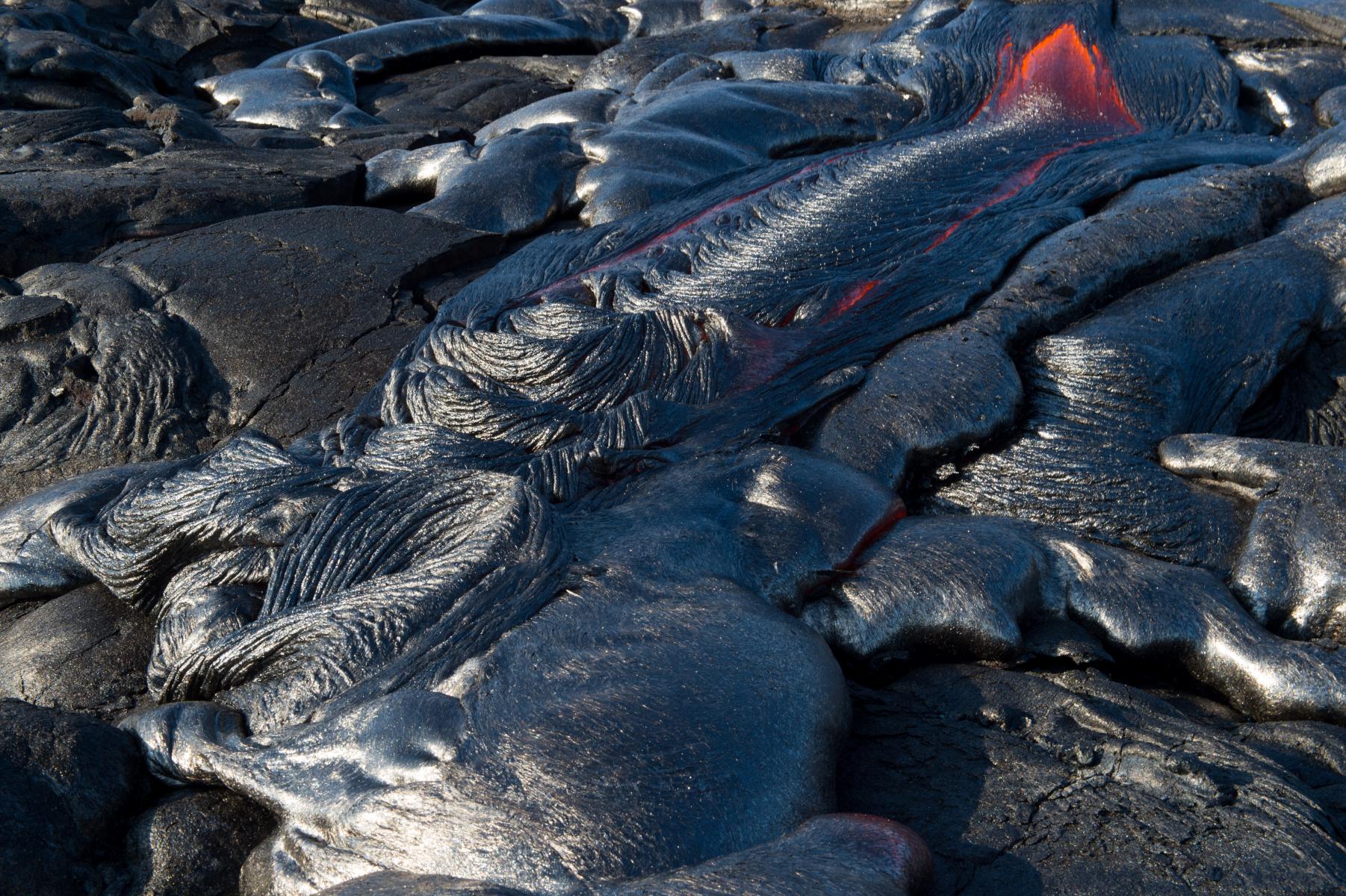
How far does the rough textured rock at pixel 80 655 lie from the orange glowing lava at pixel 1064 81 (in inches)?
171

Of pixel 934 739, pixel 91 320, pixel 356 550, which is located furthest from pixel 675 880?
pixel 91 320

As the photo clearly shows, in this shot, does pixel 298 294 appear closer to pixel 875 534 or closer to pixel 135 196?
pixel 135 196

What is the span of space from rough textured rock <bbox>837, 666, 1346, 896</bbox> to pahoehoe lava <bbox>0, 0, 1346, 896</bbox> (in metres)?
0.01

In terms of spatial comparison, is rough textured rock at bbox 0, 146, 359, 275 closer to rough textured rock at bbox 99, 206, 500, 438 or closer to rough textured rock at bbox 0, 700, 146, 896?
rough textured rock at bbox 99, 206, 500, 438

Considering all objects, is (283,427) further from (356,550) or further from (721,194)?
(721,194)

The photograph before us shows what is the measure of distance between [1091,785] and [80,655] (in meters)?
2.41

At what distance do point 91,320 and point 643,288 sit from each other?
76.0 inches

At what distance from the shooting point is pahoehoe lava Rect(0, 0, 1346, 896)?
2166mm

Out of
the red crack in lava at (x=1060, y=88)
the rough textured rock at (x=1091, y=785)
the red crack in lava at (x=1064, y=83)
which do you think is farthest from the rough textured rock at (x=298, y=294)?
the red crack in lava at (x=1064, y=83)

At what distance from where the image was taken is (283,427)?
3715 mm

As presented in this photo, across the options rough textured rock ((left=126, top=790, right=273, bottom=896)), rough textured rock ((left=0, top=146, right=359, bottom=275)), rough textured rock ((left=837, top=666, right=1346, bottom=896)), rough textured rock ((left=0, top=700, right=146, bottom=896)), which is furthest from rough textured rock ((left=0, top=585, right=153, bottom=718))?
rough textured rock ((left=0, top=146, right=359, bottom=275))

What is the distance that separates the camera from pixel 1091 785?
2.34 m

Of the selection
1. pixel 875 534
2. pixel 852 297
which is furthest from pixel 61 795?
pixel 852 297

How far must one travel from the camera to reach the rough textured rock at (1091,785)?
2.12 meters
